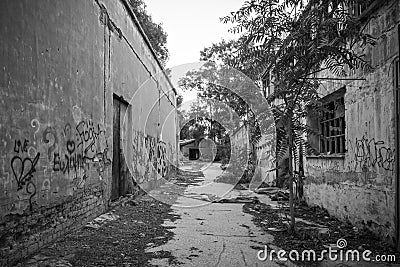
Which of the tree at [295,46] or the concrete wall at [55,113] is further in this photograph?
the tree at [295,46]

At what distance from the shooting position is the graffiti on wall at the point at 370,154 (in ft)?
17.2

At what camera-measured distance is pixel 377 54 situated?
5.60 meters

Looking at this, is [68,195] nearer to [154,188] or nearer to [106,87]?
[106,87]

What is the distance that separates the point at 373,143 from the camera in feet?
19.0

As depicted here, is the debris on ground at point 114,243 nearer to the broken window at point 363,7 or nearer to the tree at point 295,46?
the tree at point 295,46

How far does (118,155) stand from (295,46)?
5.56 m

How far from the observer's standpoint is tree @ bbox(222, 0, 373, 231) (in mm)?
5277

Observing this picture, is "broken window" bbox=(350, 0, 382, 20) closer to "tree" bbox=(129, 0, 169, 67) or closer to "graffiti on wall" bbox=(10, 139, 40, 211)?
"graffiti on wall" bbox=(10, 139, 40, 211)

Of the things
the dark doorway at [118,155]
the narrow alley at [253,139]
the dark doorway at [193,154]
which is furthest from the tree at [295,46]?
the dark doorway at [193,154]

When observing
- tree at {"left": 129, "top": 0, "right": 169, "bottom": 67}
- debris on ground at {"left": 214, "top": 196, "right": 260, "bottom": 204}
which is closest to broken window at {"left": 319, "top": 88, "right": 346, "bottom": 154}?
debris on ground at {"left": 214, "top": 196, "right": 260, "bottom": 204}

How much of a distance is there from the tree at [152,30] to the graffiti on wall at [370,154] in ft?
70.4

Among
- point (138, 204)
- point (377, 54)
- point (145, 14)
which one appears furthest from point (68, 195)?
point (145, 14)

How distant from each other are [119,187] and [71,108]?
3902mm

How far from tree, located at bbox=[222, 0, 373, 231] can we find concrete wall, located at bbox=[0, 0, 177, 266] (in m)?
2.65
